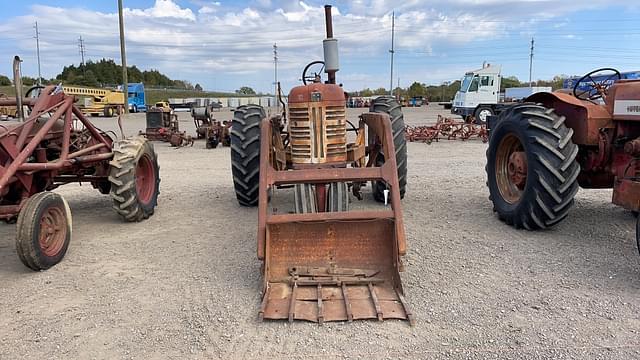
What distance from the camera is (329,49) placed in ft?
17.8

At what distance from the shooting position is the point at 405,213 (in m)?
6.47

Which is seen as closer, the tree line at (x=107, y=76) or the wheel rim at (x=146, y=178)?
the wheel rim at (x=146, y=178)

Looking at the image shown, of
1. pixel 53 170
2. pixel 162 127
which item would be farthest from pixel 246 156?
pixel 162 127

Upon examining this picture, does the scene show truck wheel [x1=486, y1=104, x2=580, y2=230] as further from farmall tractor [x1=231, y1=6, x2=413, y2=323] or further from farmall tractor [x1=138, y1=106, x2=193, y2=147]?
farmall tractor [x1=138, y1=106, x2=193, y2=147]

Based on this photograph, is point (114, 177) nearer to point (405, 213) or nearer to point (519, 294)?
point (405, 213)

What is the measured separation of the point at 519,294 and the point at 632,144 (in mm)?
2121

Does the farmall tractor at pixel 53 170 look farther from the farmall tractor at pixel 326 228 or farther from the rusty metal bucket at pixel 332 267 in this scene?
the rusty metal bucket at pixel 332 267

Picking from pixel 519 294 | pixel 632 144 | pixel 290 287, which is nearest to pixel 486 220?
pixel 632 144

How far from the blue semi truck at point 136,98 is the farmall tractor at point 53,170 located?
39927 mm

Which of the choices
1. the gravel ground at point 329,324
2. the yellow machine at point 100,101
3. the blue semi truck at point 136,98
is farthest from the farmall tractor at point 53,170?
the blue semi truck at point 136,98

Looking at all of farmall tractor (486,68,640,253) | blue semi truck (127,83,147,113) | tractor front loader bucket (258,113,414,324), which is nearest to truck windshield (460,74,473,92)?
farmall tractor (486,68,640,253)

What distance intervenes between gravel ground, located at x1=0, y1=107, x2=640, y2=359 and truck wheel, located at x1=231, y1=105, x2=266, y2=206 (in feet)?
1.28

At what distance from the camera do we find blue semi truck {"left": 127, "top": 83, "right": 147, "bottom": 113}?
145 feet

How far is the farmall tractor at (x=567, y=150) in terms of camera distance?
5.06m
